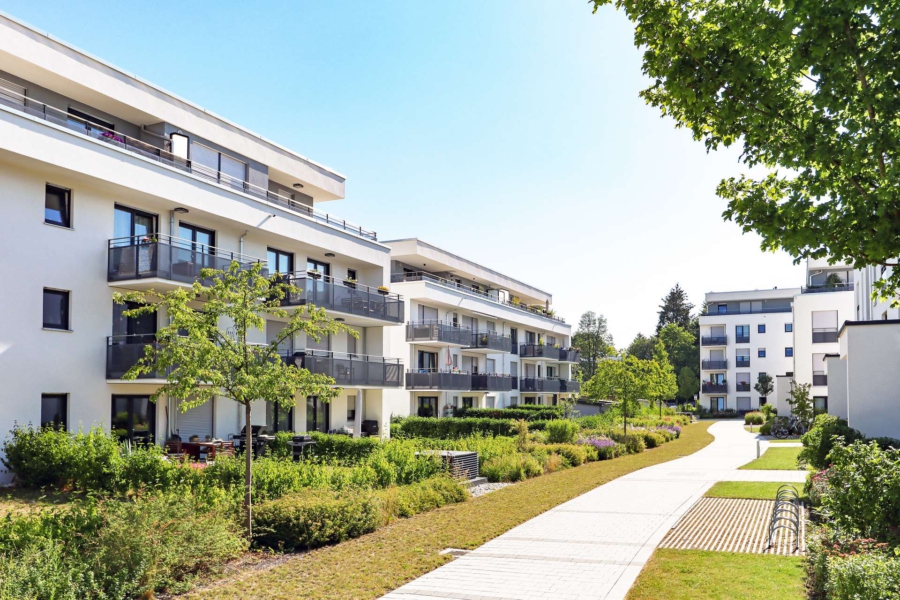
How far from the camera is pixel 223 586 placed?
350 inches

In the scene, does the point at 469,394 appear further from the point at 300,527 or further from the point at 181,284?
the point at 300,527

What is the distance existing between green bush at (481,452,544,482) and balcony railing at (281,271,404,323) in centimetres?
955

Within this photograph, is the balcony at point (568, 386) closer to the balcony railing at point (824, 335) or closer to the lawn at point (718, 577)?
the balcony railing at point (824, 335)

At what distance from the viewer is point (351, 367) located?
28.5 meters

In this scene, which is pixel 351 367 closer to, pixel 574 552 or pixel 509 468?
pixel 509 468

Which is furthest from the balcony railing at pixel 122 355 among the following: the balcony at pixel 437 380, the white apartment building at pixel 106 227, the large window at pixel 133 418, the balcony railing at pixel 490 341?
the balcony railing at pixel 490 341

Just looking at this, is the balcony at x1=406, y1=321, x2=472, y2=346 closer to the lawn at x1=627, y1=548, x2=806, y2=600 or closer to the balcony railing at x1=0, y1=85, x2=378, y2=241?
the balcony railing at x1=0, y1=85, x2=378, y2=241

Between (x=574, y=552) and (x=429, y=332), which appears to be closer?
(x=574, y=552)

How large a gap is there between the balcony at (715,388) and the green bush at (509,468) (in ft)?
208

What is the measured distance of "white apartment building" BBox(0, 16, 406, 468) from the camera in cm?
1817

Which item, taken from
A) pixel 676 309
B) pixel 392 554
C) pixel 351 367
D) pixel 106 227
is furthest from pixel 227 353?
pixel 676 309

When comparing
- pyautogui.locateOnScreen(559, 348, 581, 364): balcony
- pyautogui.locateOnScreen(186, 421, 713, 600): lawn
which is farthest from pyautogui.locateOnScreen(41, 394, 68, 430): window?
pyautogui.locateOnScreen(559, 348, 581, 364): balcony

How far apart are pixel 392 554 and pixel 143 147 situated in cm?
1740

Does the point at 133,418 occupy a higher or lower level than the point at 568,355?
lower
